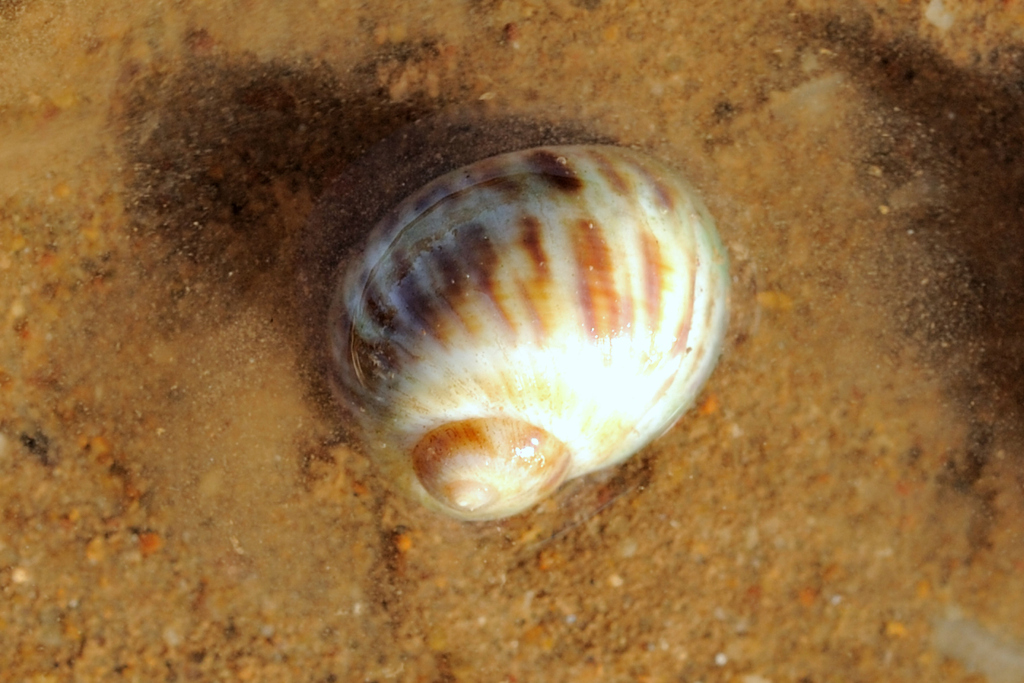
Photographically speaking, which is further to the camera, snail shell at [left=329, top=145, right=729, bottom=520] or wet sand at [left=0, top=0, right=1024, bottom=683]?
wet sand at [left=0, top=0, right=1024, bottom=683]

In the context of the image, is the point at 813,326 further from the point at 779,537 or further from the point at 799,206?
the point at 779,537

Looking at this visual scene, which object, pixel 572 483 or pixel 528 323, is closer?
pixel 528 323

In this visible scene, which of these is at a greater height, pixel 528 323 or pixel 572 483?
pixel 528 323

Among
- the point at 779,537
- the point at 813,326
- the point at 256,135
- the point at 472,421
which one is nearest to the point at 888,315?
the point at 813,326

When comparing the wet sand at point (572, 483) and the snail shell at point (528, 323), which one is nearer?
the snail shell at point (528, 323)
